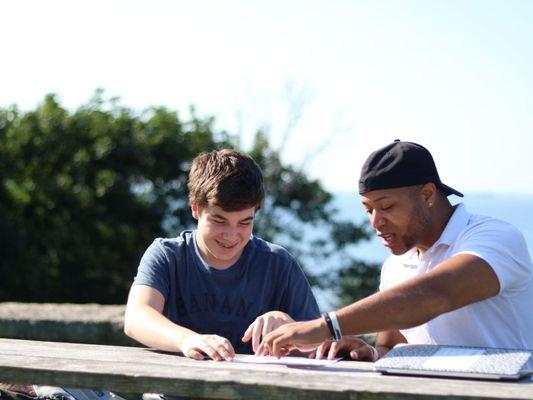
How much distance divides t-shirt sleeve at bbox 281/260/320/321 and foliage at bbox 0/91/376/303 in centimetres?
607

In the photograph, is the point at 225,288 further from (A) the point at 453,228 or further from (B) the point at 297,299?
(A) the point at 453,228

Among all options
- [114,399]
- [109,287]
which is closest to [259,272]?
[114,399]

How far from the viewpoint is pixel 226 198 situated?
341cm

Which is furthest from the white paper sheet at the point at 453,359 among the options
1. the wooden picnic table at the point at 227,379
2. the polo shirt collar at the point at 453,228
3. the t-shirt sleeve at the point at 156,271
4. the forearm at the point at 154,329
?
the t-shirt sleeve at the point at 156,271

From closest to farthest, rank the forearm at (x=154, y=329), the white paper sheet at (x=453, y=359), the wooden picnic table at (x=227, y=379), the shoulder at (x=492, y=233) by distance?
the wooden picnic table at (x=227, y=379), the white paper sheet at (x=453, y=359), the shoulder at (x=492, y=233), the forearm at (x=154, y=329)

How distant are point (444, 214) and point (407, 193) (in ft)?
0.56

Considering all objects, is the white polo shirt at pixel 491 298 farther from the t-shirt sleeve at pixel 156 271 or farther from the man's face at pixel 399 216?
the t-shirt sleeve at pixel 156 271

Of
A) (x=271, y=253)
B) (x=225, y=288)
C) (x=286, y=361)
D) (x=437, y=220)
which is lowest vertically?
(x=286, y=361)

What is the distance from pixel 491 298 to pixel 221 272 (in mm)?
917

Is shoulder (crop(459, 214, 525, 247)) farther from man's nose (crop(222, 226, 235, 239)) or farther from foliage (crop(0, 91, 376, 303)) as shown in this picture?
foliage (crop(0, 91, 376, 303))

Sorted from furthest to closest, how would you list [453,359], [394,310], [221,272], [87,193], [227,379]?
[87,193], [221,272], [394,310], [453,359], [227,379]

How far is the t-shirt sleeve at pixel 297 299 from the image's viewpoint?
11.6 feet

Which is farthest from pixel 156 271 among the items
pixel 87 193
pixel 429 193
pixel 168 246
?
pixel 87 193

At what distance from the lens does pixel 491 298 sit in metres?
3.10
